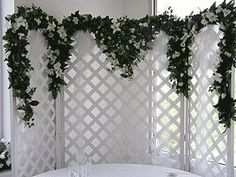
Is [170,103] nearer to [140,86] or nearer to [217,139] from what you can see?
[140,86]

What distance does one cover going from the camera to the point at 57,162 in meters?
3.22

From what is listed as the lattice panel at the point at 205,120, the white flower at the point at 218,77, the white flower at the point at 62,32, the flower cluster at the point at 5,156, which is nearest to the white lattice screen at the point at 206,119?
the lattice panel at the point at 205,120

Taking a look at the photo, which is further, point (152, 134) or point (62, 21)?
point (152, 134)

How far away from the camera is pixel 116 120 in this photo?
3.49 metres

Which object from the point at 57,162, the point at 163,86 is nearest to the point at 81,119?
the point at 57,162

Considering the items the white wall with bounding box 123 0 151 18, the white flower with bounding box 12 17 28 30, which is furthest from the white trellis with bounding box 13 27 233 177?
the white wall with bounding box 123 0 151 18

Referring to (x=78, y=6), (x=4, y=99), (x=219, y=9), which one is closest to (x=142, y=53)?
(x=219, y=9)

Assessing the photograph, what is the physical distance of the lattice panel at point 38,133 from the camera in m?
2.86

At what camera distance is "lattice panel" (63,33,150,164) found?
3.24 m

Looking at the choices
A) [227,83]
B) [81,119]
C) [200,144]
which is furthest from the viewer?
[81,119]

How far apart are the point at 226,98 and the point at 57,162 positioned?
1.83 meters

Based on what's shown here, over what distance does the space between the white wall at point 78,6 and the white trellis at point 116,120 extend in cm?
36

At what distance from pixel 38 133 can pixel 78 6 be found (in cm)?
150

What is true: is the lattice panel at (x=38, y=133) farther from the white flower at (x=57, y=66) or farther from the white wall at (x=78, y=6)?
the white wall at (x=78, y=6)
